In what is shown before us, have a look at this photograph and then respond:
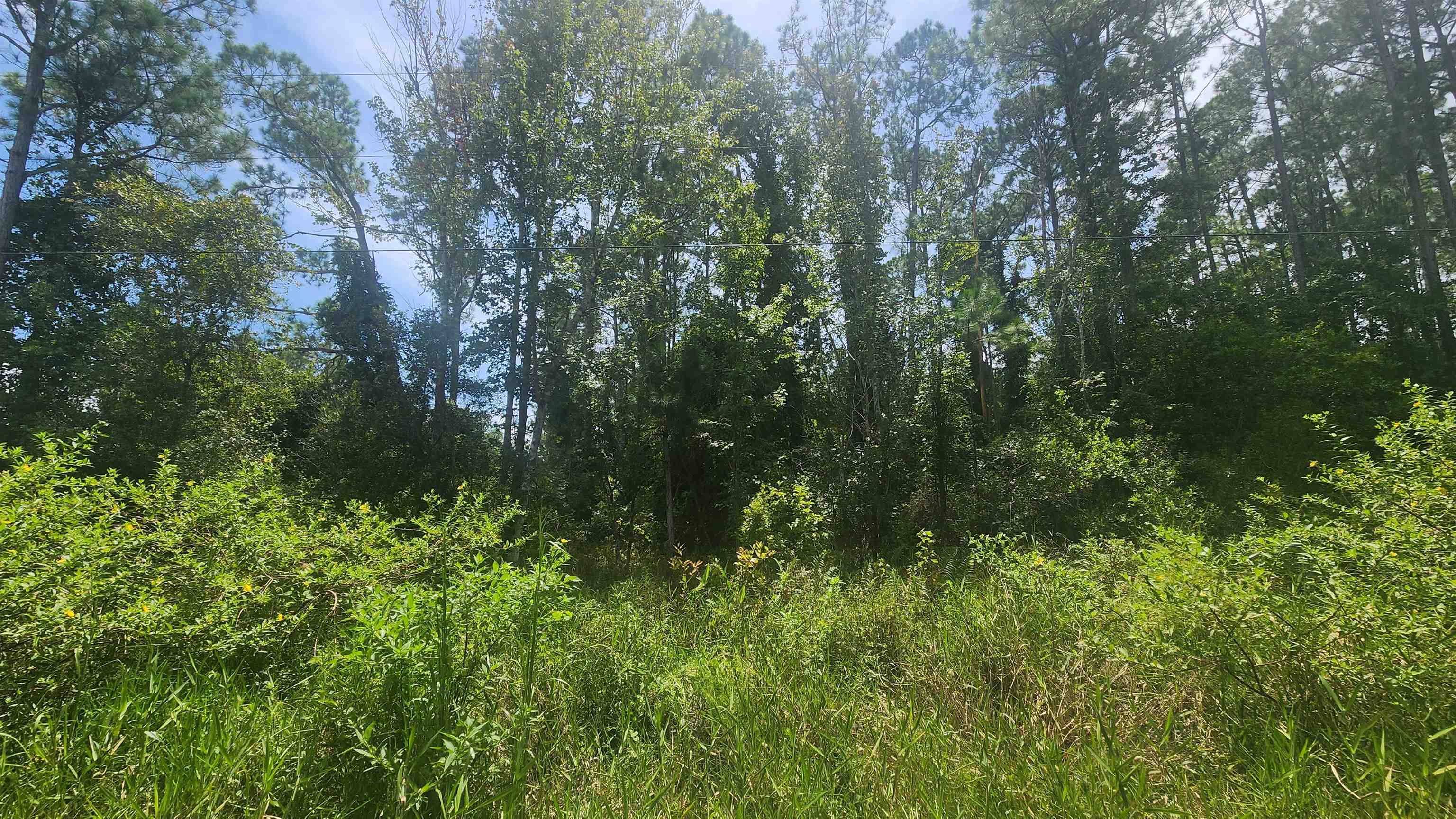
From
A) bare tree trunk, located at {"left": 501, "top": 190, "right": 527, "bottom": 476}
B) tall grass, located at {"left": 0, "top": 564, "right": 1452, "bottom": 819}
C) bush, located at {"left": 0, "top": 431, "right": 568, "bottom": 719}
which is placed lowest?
tall grass, located at {"left": 0, "top": 564, "right": 1452, "bottom": 819}

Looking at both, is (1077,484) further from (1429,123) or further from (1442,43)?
(1442,43)

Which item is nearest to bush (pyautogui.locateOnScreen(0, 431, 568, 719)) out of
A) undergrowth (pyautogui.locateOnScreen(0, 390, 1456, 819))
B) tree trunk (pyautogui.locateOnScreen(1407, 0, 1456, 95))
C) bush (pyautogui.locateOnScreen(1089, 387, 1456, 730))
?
undergrowth (pyautogui.locateOnScreen(0, 390, 1456, 819))

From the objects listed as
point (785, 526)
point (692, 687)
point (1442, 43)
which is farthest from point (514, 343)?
point (1442, 43)

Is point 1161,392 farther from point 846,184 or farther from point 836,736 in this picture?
point 836,736

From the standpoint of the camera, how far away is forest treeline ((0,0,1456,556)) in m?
9.12

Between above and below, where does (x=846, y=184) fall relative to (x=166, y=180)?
below

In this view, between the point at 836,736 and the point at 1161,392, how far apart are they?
11255 millimetres

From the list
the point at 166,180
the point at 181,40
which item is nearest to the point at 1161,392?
the point at 166,180

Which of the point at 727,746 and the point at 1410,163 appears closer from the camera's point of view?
the point at 727,746

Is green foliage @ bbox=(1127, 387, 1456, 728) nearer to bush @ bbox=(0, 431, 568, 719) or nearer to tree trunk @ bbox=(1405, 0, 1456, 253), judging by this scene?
bush @ bbox=(0, 431, 568, 719)

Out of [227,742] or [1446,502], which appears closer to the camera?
[227,742]

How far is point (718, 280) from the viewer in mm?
11062

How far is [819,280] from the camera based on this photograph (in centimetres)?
1064

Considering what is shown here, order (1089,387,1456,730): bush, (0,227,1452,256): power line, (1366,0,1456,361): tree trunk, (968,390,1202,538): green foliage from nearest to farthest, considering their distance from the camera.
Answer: (1089,387,1456,730): bush < (968,390,1202,538): green foliage < (0,227,1452,256): power line < (1366,0,1456,361): tree trunk
